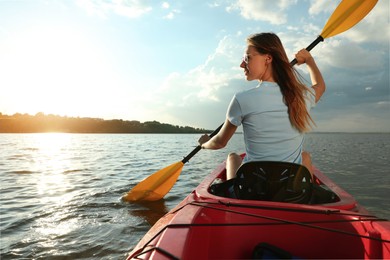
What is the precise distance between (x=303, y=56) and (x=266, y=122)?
5.40ft

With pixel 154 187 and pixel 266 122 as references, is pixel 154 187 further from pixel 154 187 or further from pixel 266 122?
pixel 266 122

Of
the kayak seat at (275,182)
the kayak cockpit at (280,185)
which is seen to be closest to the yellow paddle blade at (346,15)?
the kayak cockpit at (280,185)

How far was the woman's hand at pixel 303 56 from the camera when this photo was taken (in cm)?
382

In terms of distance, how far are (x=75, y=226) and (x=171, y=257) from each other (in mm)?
4246

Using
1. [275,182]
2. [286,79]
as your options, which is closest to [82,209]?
[275,182]

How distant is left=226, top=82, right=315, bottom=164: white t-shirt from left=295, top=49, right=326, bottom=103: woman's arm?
848 millimetres

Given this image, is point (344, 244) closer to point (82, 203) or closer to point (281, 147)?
point (281, 147)

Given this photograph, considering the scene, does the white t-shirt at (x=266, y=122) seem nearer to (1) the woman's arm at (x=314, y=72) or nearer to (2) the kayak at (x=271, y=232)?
(2) the kayak at (x=271, y=232)

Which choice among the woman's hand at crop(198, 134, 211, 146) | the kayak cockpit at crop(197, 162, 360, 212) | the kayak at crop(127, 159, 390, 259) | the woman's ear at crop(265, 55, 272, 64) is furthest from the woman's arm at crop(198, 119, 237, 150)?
A: the kayak at crop(127, 159, 390, 259)

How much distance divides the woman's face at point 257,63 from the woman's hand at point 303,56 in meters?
1.15

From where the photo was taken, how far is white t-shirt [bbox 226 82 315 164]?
2674 mm

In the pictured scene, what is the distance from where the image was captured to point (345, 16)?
527 cm

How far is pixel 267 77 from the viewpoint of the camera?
298 centimetres

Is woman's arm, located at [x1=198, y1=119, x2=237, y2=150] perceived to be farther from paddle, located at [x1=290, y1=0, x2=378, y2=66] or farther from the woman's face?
paddle, located at [x1=290, y1=0, x2=378, y2=66]
